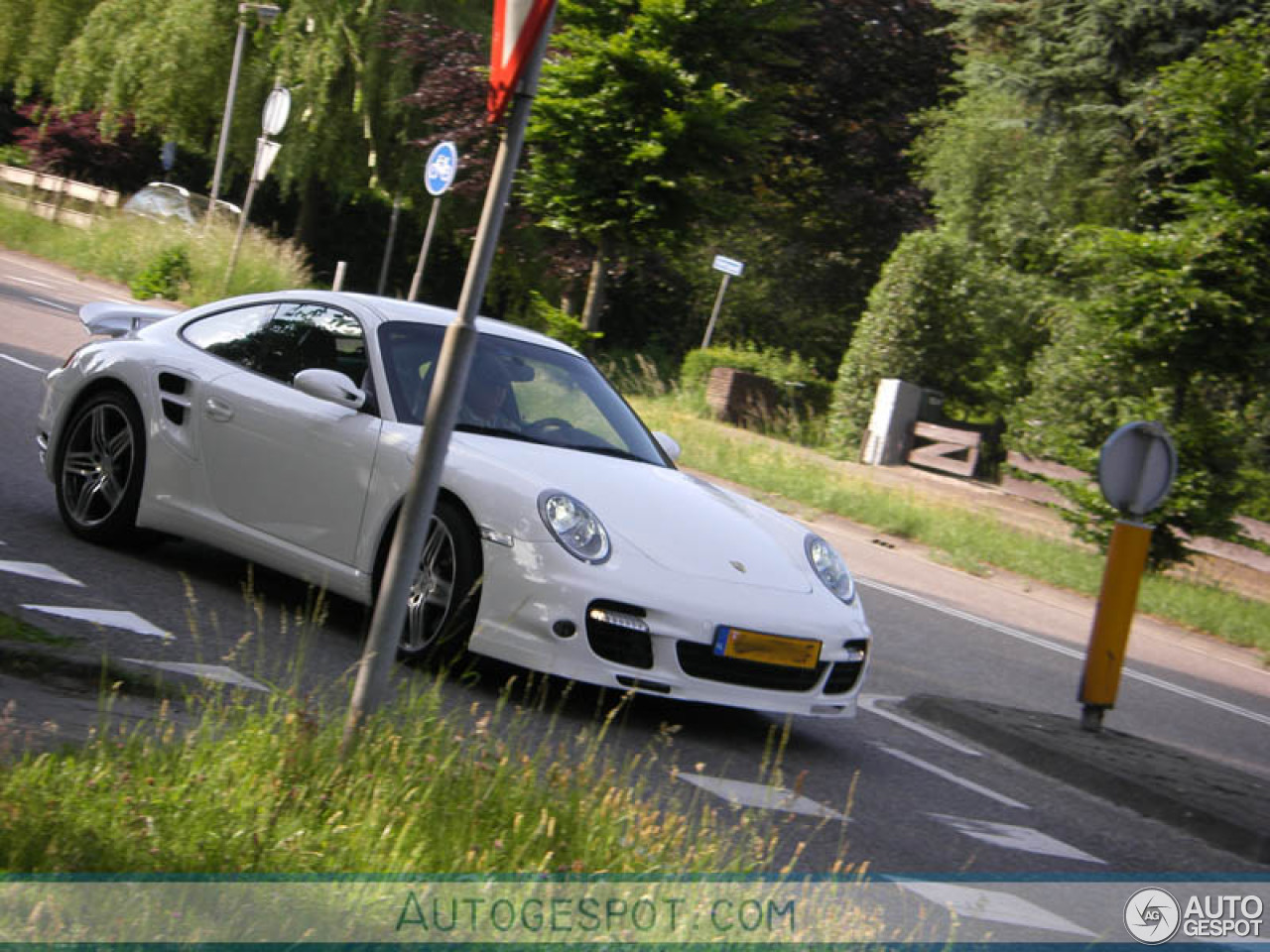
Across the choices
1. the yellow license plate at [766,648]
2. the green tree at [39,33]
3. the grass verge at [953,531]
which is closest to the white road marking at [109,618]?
the yellow license plate at [766,648]

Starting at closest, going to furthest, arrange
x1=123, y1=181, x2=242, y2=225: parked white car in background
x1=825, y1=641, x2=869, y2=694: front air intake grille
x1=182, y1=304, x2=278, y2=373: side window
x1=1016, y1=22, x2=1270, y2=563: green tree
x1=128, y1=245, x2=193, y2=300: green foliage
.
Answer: x1=825, y1=641, x2=869, y2=694: front air intake grille → x1=182, y1=304, x2=278, y2=373: side window → x1=1016, y1=22, x2=1270, y2=563: green tree → x1=128, y1=245, x2=193, y2=300: green foliage → x1=123, y1=181, x2=242, y2=225: parked white car in background

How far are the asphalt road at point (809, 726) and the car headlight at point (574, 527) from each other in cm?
60

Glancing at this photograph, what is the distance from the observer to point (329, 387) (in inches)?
259

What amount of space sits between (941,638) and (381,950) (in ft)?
26.8

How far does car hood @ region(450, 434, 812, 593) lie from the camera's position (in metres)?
6.20

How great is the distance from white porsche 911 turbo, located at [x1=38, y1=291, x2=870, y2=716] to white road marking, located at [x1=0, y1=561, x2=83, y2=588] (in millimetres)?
571

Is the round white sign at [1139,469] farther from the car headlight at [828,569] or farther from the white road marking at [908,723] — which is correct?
the car headlight at [828,569]

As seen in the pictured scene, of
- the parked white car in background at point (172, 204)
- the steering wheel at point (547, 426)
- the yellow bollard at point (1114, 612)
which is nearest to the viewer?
the steering wheel at point (547, 426)

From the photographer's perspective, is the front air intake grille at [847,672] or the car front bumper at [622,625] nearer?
the car front bumper at [622,625]

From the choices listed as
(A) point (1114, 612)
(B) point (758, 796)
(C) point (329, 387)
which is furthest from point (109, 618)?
(A) point (1114, 612)

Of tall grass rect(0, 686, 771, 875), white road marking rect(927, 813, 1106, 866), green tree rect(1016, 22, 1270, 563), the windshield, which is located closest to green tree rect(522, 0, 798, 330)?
green tree rect(1016, 22, 1270, 563)

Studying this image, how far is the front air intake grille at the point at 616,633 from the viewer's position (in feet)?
19.4

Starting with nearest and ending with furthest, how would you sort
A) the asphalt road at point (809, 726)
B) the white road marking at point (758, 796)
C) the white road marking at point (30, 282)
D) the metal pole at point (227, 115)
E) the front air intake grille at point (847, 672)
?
the white road marking at point (758, 796)
the asphalt road at point (809, 726)
the front air intake grille at point (847, 672)
the white road marking at point (30, 282)
the metal pole at point (227, 115)

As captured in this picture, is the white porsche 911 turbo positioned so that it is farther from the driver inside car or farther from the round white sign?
the round white sign
